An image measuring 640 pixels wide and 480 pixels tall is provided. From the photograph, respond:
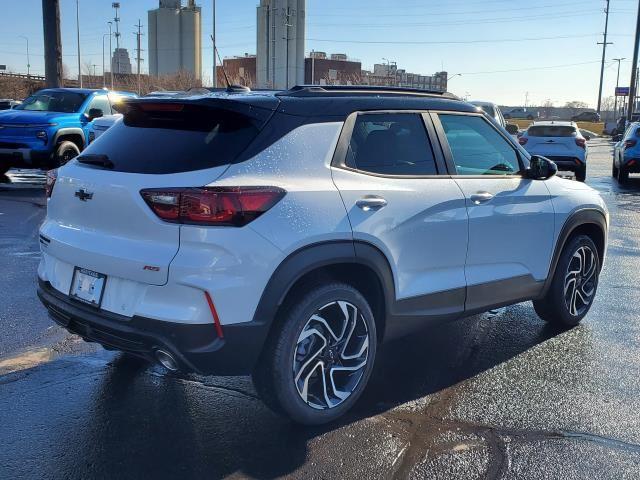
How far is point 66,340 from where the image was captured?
494cm

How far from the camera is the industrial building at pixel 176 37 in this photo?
343 ft

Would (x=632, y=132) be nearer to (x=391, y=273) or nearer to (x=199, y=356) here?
(x=391, y=273)

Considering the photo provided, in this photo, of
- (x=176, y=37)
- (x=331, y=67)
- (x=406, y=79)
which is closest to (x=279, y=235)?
(x=406, y=79)

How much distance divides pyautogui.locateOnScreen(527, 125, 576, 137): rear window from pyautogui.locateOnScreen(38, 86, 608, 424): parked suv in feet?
47.4

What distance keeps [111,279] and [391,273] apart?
152 centimetres

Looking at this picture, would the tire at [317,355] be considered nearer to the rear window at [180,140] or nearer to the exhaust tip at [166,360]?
the exhaust tip at [166,360]

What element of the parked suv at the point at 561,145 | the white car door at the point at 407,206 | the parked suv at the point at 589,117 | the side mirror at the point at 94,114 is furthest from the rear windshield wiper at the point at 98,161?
the parked suv at the point at 589,117

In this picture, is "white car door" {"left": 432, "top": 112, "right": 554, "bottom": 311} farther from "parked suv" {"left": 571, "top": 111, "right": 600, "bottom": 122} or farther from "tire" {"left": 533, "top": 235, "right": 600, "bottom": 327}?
"parked suv" {"left": 571, "top": 111, "right": 600, "bottom": 122}

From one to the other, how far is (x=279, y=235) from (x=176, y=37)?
109632mm

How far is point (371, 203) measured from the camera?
3.65m

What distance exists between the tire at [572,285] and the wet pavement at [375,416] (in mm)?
154

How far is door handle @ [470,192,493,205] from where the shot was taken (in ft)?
14.1

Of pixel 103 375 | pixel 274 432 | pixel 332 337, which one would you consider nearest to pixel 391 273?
pixel 332 337

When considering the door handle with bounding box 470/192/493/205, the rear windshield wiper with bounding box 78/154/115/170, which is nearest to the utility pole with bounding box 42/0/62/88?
the rear windshield wiper with bounding box 78/154/115/170
